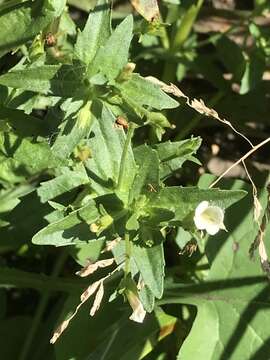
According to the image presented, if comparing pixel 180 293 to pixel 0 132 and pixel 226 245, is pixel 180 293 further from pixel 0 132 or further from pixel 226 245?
pixel 0 132

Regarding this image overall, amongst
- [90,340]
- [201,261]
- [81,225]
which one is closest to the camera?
[81,225]

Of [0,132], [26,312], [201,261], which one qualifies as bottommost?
[26,312]

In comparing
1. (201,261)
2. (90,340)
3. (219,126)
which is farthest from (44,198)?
(219,126)

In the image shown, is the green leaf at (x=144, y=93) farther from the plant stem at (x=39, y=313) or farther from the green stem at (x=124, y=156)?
the plant stem at (x=39, y=313)

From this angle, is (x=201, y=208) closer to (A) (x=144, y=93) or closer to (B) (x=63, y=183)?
(A) (x=144, y=93)

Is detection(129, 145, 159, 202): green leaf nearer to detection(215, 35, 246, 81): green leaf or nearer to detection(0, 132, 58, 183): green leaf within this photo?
detection(0, 132, 58, 183): green leaf

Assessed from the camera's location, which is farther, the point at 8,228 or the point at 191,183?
the point at 191,183

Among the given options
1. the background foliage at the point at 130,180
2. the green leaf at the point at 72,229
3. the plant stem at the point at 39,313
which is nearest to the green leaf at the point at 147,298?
the background foliage at the point at 130,180

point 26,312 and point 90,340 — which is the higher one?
point 90,340
